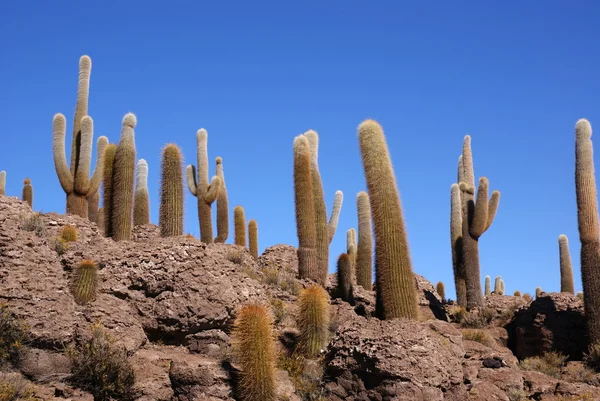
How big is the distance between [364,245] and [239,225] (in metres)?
5.97

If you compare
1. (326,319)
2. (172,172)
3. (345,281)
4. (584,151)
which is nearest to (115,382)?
(326,319)

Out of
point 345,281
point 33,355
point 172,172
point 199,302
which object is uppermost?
point 172,172

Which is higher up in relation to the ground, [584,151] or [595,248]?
[584,151]

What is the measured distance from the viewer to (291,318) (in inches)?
574

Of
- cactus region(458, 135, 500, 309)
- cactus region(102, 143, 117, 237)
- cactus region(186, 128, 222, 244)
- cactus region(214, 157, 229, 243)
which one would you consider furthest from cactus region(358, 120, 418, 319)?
cactus region(214, 157, 229, 243)

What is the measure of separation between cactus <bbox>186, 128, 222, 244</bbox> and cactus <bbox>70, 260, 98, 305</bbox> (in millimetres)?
11515

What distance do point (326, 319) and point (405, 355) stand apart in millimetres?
2317

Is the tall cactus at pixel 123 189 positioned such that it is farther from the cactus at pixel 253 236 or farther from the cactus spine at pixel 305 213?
the cactus at pixel 253 236

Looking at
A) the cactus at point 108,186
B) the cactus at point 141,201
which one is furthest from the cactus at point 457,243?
the cactus at point 108,186

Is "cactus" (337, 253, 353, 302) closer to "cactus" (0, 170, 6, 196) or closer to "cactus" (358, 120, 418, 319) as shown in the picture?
"cactus" (358, 120, 418, 319)

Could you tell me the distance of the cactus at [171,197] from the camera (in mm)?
16875

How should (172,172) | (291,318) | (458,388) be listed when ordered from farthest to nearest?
(172,172) < (291,318) < (458,388)

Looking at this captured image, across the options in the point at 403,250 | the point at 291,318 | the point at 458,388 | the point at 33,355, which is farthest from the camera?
the point at 291,318

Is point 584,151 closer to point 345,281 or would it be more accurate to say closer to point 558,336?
point 558,336
